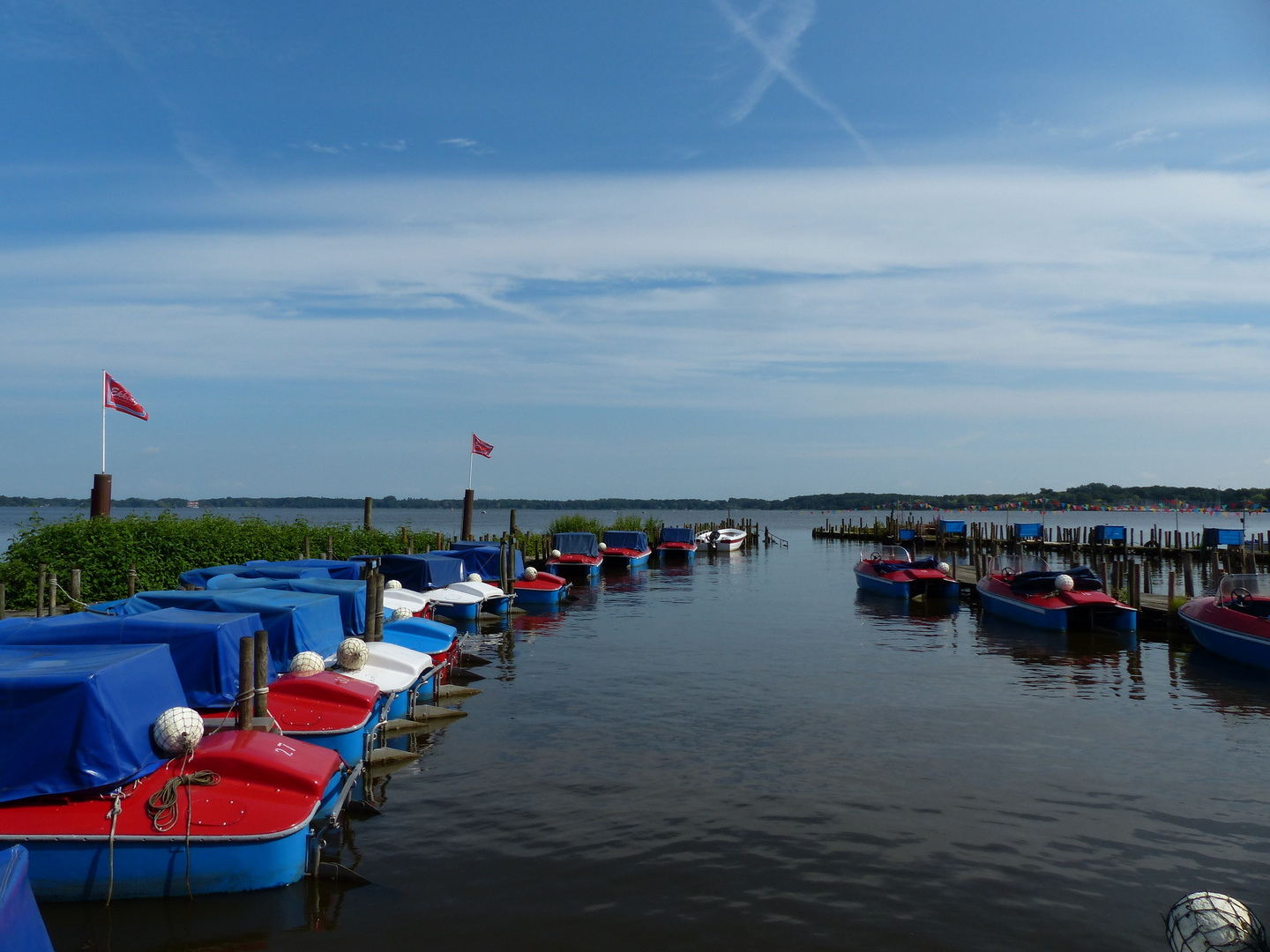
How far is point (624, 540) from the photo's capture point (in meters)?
62.1

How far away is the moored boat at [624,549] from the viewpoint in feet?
196

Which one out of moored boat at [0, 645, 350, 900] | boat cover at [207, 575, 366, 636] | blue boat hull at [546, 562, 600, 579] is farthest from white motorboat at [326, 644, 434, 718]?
blue boat hull at [546, 562, 600, 579]

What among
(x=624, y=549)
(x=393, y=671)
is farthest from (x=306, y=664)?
(x=624, y=549)

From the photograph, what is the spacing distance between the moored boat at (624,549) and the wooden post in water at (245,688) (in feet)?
153

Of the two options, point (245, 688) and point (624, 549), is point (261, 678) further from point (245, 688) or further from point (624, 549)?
point (624, 549)

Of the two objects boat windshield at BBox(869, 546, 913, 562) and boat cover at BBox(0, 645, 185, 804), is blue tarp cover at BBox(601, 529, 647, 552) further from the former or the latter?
boat cover at BBox(0, 645, 185, 804)

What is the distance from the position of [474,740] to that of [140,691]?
7.28m

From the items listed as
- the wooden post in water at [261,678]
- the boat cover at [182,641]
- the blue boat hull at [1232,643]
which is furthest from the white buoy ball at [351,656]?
the blue boat hull at [1232,643]

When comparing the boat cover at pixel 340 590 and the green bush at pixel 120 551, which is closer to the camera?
the boat cover at pixel 340 590

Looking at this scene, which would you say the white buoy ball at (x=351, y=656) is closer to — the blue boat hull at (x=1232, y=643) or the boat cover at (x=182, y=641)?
the boat cover at (x=182, y=641)

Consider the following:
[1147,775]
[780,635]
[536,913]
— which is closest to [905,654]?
[780,635]

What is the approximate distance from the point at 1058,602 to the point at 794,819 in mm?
22288

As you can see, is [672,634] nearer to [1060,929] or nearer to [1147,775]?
[1147,775]

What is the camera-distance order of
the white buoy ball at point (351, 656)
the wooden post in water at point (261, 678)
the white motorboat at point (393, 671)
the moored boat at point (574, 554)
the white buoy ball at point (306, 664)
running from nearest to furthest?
1. the wooden post in water at point (261, 678)
2. the white buoy ball at point (306, 664)
3. the white buoy ball at point (351, 656)
4. the white motorboat at point (393, 671)
5. the moored boat at point (574, 554)
